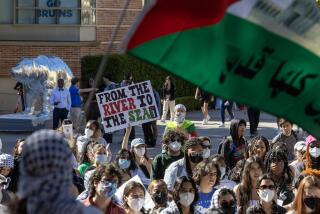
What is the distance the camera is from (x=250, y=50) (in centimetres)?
559

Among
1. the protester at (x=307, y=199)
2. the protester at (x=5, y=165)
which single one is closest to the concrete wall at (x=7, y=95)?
the protester at (x=5, y=165)

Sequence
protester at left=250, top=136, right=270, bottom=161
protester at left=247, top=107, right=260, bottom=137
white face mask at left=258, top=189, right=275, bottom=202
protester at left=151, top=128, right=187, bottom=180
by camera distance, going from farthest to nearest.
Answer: protester at left=247, top=107, right=260, bottom=137 → protester at left=250, top=136, right=270, bottom=161 → protester at left=151, top=128, right=187, bottom=180 → white face mask at left=258, top=189, right=275, bottom=202

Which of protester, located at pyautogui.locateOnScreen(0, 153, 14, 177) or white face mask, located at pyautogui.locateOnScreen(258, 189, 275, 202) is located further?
protester, located at pyautogui.locateOnScreen(0, 153, 14, 177)

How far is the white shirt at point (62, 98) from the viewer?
21.9 meters

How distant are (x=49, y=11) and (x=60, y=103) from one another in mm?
8058

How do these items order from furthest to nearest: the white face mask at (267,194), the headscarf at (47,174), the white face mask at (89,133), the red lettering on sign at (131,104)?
1. the red lettering on sign at (131,104)
2. the white face mask at (89,133)
3. the white face mask at (267,194)
4. the headscarf at (47,174)

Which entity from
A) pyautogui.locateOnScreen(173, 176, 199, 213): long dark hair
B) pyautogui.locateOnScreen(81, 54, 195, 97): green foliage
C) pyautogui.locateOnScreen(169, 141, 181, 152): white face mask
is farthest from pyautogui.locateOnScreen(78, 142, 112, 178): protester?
pyautogui.locateOnScreen(81, 54, 195, 97): green foliage

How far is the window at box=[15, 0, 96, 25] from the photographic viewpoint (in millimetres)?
29516

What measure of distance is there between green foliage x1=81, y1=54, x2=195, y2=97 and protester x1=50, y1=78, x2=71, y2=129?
6043 mm

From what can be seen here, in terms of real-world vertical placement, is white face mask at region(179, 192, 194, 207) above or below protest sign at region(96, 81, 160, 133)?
above

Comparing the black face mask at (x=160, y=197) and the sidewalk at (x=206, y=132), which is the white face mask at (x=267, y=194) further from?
the sidewalk at (x=206, y=132)

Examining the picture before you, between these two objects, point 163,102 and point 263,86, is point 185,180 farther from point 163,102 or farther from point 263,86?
point 163,102

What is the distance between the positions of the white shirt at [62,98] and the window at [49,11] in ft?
25.6

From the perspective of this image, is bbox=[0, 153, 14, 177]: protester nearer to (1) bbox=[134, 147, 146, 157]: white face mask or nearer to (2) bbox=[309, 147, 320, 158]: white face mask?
(1) bbox=[134, 147, 146, 157]: white face mask
